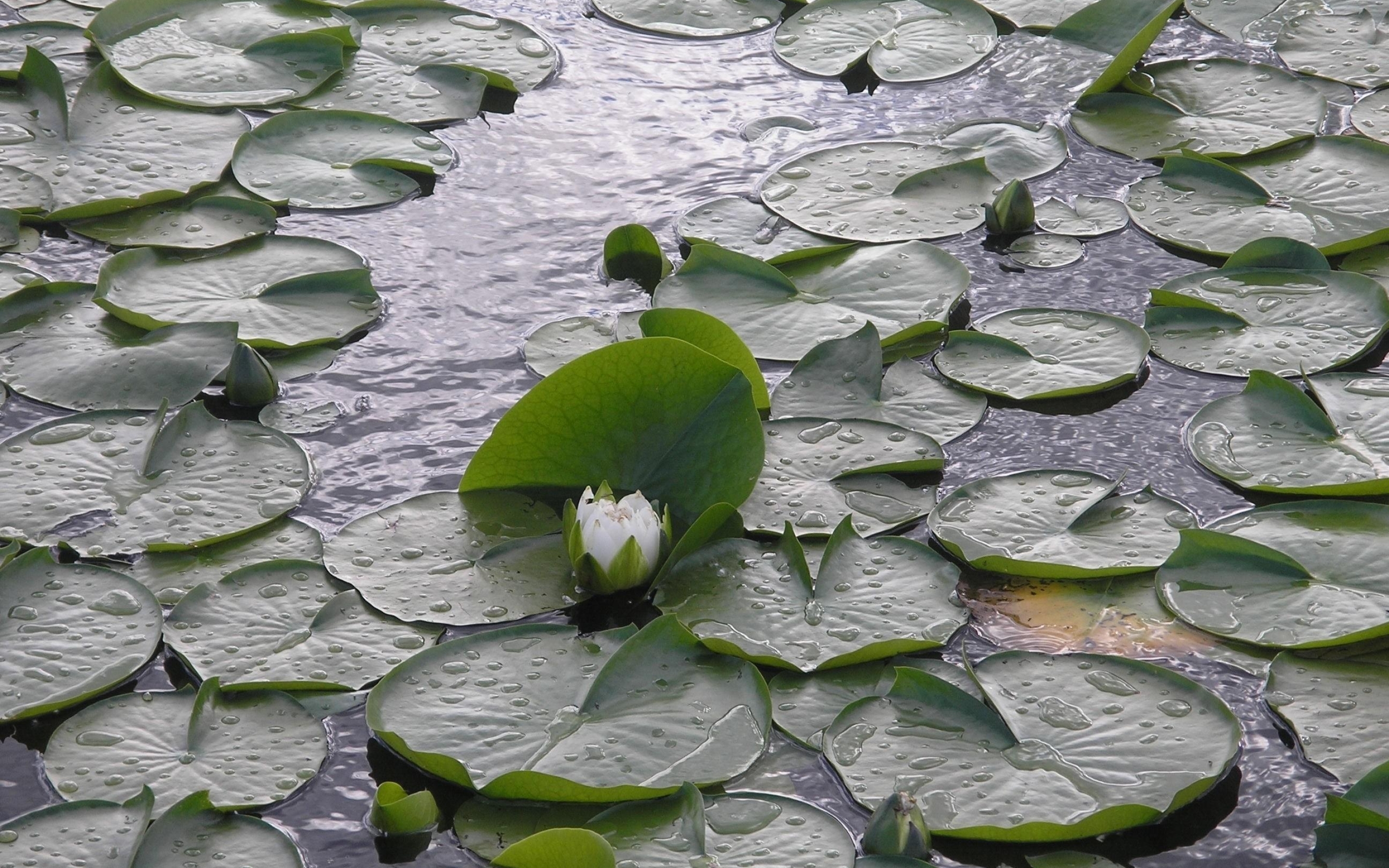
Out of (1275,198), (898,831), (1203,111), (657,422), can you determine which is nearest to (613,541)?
(657,422)

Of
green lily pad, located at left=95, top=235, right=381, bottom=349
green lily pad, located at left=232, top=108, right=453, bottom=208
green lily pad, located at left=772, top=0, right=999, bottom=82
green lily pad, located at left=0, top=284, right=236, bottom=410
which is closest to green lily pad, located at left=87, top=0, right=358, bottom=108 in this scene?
green lily pad, located at left=232, top=108, right=453, bottom=208

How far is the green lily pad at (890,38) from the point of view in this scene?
11.3 ft

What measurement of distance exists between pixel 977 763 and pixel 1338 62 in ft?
8.59

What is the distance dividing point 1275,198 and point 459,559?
79.3 inches

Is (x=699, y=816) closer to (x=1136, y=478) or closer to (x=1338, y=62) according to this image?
(x=1136, y=478)

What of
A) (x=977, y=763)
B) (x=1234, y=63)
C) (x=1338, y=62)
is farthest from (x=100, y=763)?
(x=1338, y=62)

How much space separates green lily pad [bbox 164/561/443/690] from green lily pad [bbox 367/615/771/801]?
0.09 meters

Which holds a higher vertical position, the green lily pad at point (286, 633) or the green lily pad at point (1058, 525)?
the green lily pad at point (1058, 525)

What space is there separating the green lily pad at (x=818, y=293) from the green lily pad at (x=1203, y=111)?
2.64 ft

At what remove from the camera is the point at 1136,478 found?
7.30ft

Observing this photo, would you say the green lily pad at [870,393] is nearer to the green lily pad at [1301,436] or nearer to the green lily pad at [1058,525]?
the green lily pad at [1058,525]

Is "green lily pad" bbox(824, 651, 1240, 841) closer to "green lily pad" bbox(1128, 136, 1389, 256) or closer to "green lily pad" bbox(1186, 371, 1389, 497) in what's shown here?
"green lily pad" bbox(1186, 371, 1389, 497)

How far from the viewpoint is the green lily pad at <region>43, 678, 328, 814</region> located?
1.64 m

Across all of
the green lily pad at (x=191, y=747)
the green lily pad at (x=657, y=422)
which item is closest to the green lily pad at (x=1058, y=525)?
the green lily pad at (x=657, y=422)
